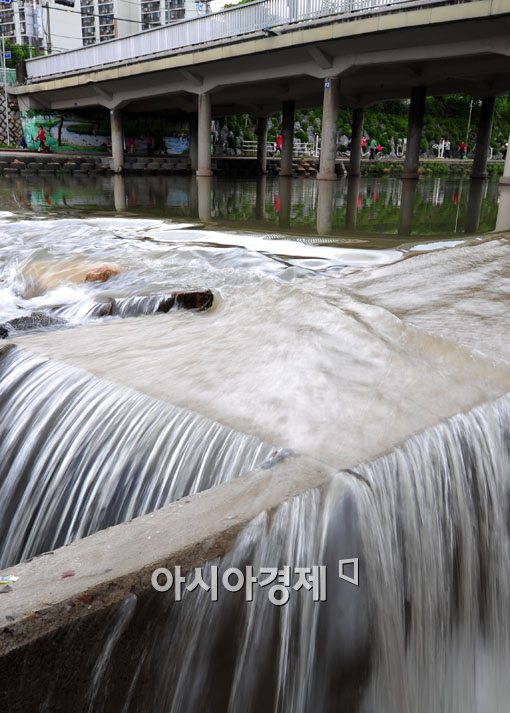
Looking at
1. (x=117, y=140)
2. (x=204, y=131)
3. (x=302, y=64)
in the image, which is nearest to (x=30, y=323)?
(x=302, y=64)

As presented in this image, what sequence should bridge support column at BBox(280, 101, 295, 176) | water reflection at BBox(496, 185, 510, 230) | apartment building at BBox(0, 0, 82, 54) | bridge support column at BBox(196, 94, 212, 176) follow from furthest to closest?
apartment building at BBox(0, 0, 82, 54) → bridge support column at BBox(280, 101, 295, 176) → bridge support column at BBox(196, 94, 212, 176) → water reflection at BBox(496, 185, 510, 230)

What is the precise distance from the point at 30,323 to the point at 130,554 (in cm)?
362

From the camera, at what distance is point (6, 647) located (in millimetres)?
1376

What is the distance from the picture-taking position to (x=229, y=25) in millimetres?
20266

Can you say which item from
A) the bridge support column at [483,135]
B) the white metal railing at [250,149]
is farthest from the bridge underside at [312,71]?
the white metal railing at [250,149]

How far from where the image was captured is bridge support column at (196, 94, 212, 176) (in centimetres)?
2397

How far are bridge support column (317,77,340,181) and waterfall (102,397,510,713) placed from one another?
19391 mm

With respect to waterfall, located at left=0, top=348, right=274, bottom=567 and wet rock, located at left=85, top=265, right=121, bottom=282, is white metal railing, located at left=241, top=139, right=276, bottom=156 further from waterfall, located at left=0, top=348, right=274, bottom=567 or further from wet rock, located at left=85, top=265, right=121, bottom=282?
waterfall, located at left=0, top=348, right=274, bottom=567

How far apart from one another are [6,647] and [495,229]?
1065 cm

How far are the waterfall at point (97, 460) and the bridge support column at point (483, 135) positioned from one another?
28186 mm

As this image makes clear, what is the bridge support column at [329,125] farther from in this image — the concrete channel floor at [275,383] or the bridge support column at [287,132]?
the concrete channel floor at [275,383]

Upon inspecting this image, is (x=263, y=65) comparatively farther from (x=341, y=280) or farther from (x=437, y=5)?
(x=341, y=280)

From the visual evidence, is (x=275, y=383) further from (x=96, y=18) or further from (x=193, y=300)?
(x=96, y=18)

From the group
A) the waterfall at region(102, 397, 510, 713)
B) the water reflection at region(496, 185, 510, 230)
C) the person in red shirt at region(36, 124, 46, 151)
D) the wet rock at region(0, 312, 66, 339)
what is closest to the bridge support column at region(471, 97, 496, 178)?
the water reflection at region(496, 185, 510, 230)
